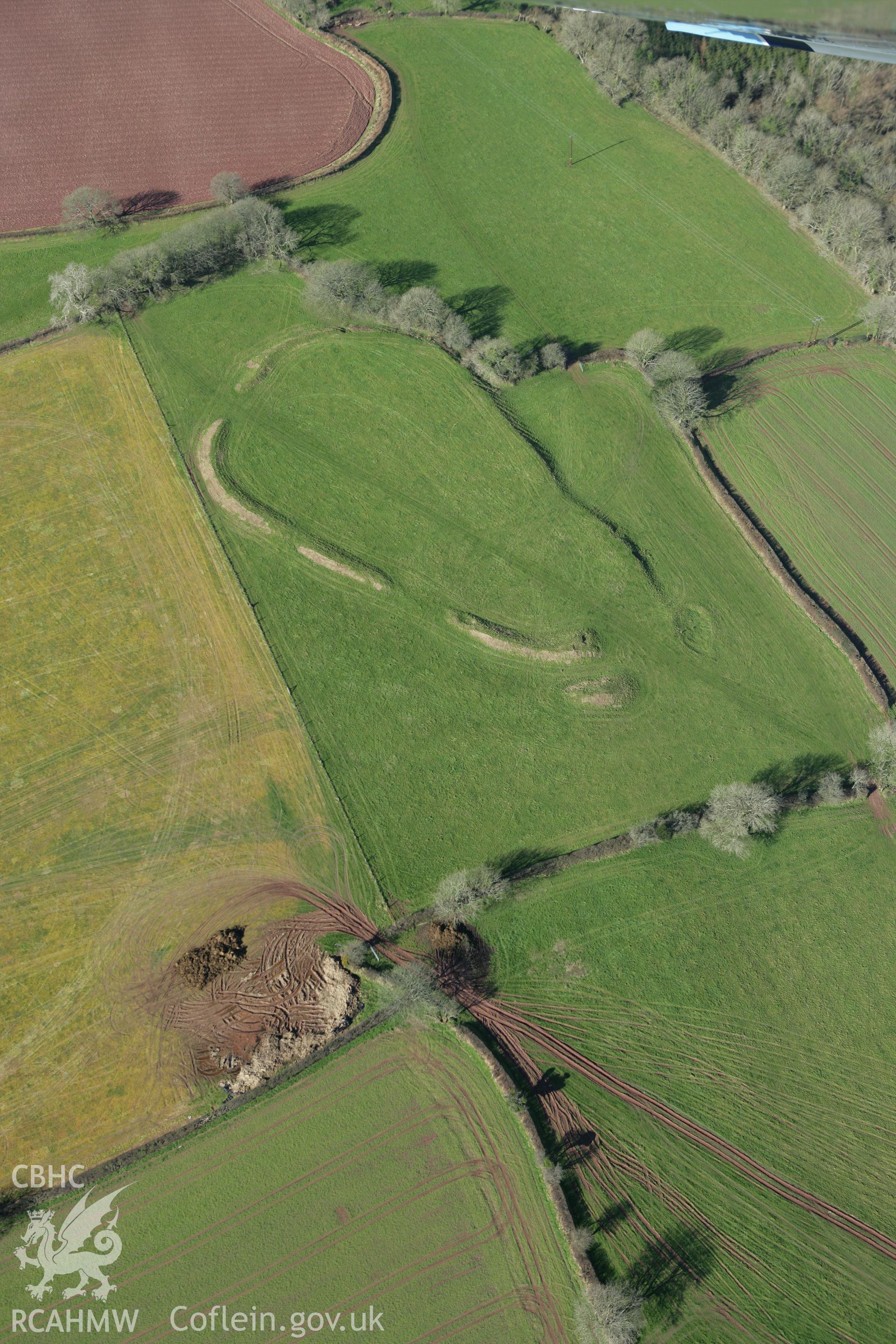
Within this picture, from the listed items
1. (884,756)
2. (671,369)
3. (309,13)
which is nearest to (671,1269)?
(884,756)

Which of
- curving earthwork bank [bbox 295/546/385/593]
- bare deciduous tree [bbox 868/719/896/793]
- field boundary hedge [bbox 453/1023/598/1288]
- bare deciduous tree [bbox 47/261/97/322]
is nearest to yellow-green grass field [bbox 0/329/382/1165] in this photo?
curving earthwork bank [bbox 295/546/385/593]

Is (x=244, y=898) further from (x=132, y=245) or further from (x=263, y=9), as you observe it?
(x=263, y=9)

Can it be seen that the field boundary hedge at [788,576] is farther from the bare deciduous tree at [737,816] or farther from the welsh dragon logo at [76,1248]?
the welsh dragon logo at [76,1248]

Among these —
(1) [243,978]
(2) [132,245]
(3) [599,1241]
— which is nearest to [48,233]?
(2) [132,245]

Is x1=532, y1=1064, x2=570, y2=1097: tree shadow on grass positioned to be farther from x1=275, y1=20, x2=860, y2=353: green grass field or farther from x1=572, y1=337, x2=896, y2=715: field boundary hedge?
x1=275, y1=20, x2=860, y2=353: green grass field

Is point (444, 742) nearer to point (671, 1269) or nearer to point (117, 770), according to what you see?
point (117, 770)

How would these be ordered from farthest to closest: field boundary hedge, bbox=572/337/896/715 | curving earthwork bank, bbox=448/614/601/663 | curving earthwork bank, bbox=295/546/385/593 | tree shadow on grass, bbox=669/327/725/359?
1. tree shadow on grass, bbox=669/327/725/359
2. curving earthwork bank, bbox=295/546/385/593
3. field boundary hedge, bbox=572/337/896/715
4. curving earthwork bank, bbox=448/614/601/663
